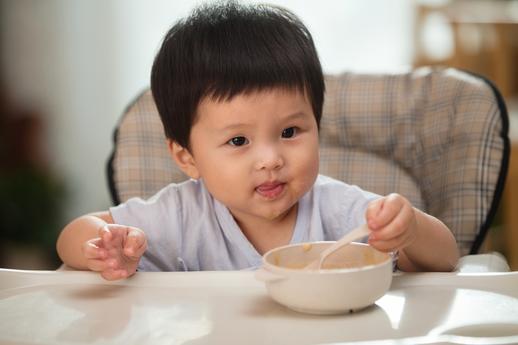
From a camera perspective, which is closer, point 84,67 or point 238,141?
point 238,141

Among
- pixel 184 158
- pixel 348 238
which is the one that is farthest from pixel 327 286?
pixel 184 158

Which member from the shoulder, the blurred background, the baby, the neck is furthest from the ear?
the blurred background

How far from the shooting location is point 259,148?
1169 mm

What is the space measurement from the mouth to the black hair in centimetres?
14

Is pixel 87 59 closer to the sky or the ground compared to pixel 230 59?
closer to the ground

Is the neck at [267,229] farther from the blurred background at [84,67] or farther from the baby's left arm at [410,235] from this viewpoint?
the blurred background at [84,67]

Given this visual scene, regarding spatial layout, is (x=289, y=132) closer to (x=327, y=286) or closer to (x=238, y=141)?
(x=238, y=141)

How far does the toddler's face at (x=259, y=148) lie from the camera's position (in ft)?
3.84

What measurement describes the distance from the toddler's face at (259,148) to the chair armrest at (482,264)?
0.88ft

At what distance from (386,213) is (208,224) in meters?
0.43

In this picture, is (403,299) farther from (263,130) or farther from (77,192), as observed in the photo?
(77,192)

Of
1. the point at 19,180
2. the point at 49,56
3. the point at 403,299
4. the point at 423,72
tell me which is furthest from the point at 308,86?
the point at 49,56

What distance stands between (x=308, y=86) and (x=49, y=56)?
2.56 meters

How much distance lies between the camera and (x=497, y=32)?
3496 millimetres
